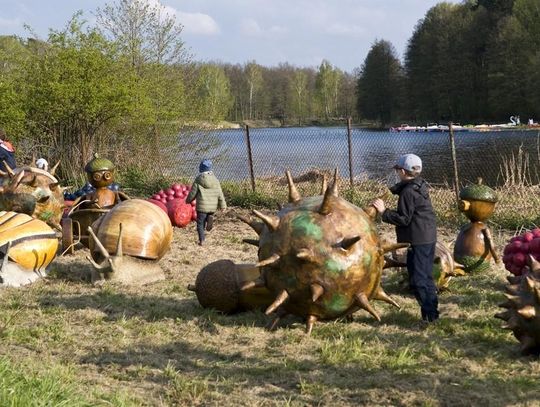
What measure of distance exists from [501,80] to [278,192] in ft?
171

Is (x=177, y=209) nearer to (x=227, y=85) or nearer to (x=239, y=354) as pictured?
(x=239, y=354)

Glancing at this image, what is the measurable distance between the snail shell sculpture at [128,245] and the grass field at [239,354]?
288 millimetres

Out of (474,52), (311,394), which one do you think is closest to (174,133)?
(311,394)

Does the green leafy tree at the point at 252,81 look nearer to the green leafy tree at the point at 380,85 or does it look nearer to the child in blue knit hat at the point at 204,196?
the green leafy tree at the point at 380,85

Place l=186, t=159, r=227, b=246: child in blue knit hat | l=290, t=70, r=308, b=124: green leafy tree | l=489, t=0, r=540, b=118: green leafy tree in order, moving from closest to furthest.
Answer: l=186, t=159, r=227, b=246: child in blue knit hat, l=489, t=0, r=540, b=118: green leafy tree, l=290, t=70, r=308, b=124: green leafy tree

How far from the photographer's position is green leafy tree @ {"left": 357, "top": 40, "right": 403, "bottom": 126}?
82.3 m

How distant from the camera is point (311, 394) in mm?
4727

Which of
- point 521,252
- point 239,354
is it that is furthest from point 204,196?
point 239,354

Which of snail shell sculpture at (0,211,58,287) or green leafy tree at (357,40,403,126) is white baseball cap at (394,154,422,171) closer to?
A: snail shell sculpture at (0,211,58,287)

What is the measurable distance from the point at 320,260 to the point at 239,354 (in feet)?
3.32

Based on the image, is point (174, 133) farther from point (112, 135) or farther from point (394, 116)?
point (394, 116)

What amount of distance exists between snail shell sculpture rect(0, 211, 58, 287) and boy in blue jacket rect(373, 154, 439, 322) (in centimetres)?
424

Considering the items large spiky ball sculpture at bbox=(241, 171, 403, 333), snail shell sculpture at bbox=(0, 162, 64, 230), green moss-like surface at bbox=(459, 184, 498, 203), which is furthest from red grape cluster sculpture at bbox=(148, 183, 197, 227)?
large spiky ball sculpture at bbox=(241, 171, 403, 333)

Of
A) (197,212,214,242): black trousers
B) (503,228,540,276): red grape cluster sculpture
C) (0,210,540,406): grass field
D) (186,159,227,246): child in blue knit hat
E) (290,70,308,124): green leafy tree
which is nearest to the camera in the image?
(0,210,540,406): grass field
